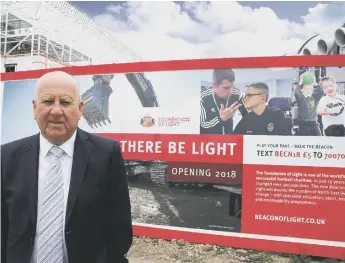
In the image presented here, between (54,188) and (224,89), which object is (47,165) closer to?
(54,188)

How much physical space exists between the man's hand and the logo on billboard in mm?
944

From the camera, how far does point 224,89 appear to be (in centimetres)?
434

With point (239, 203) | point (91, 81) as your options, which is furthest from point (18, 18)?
point (239, 203)

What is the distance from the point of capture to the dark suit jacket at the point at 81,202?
1578mm

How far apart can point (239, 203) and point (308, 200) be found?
81 cm

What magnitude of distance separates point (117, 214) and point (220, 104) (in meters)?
2.84

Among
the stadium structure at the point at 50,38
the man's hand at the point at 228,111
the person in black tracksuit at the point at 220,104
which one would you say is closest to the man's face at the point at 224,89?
the person in black tracksuit at the point at 220,104

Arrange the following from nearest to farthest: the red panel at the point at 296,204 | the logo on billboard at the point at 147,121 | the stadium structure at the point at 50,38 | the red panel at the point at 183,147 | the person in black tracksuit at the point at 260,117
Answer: the red panel at the point at 296,204
the person in black tracksuit at the point at 260,117
the red panel at the point at 183,147
the logo on billboard at the point at 147,121
the stadium structure at the point at 50,38

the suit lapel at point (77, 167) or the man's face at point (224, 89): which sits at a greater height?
the man's face at point (224, 89)

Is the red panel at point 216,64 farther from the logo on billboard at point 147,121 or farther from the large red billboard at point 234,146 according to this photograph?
the logo on billboard at point 147,121

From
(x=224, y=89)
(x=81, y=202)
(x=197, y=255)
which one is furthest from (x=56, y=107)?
(x=197, y=255)

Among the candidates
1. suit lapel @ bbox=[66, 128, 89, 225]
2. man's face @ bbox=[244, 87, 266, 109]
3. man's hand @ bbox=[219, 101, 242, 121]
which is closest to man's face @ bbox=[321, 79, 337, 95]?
man's face @ bbox=[244, 87, 266, 109]

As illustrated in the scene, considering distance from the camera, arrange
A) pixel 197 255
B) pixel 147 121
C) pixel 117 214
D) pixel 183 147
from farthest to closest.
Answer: pixel 147 121 → pixel 183 147 → pixel 197 255 → pixel 117 214

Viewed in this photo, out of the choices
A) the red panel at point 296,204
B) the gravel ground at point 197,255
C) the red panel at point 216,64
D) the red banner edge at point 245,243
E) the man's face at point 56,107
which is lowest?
the gravel ground at point 197,255
